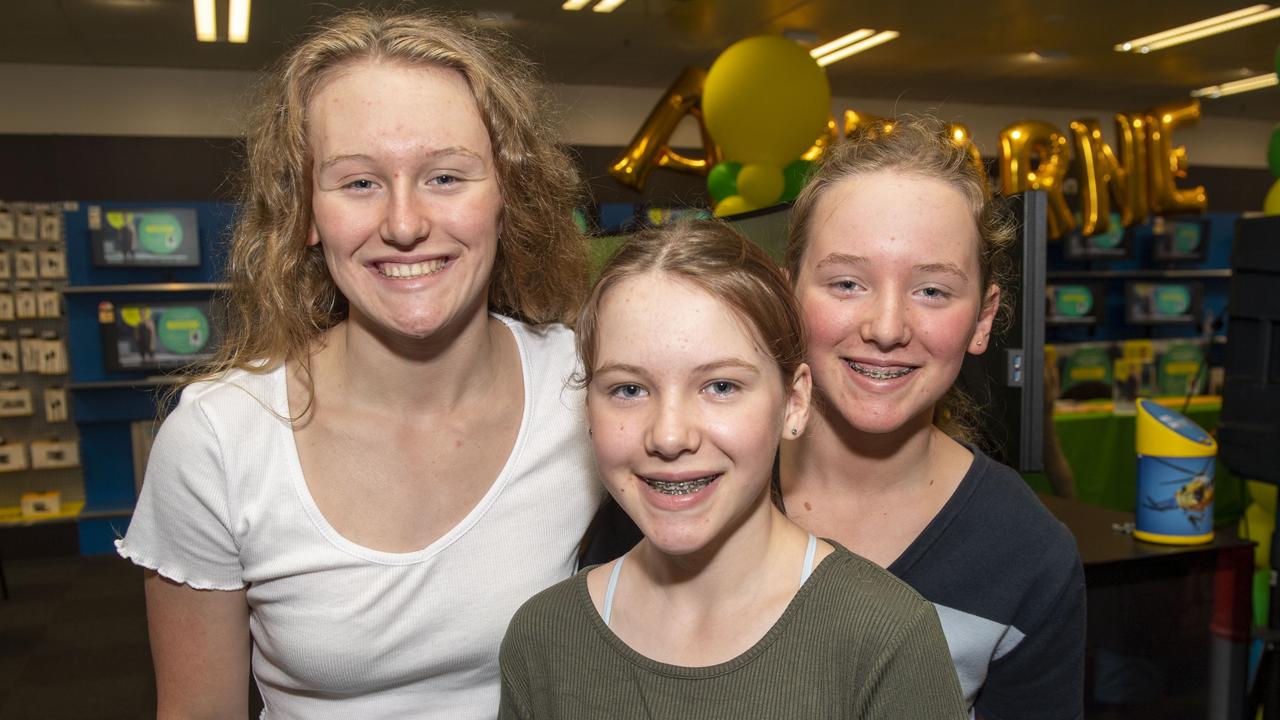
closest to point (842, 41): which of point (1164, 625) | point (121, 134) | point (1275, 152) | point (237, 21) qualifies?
point (1275, 152)

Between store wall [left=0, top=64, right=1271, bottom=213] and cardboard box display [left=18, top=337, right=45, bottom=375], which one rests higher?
store wall [left=0, top=64, right=1271, bottom=213]

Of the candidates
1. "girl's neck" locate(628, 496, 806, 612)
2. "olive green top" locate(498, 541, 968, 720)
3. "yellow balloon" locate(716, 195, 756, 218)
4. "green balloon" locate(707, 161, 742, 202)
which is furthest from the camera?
"green balloon" locate(707, 161, 742, 202)

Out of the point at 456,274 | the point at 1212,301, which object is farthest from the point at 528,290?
the point at 1212,301

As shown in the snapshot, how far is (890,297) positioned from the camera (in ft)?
3.92

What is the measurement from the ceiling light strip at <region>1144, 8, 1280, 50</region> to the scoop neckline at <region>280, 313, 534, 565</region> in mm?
7132

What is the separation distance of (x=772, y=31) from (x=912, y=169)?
18.7ft

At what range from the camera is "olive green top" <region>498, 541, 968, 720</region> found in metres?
1.00

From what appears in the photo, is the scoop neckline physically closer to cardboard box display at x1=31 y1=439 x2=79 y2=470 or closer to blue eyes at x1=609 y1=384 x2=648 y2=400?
blue eyes at x1=609 y1=384 x2=648 y2=400

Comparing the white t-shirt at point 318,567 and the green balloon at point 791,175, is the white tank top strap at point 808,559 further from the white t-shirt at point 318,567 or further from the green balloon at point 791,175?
the green balloon at point 791,175

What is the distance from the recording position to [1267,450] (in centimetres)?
257

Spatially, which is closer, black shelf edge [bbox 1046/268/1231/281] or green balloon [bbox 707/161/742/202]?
green balloon [bbox 707/161/742/202]

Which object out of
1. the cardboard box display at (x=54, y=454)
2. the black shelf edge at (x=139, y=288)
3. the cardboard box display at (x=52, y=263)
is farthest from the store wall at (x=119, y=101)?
the cardboard box display at (x=54, y=454)

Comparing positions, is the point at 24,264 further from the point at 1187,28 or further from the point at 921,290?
the point at 1187,28

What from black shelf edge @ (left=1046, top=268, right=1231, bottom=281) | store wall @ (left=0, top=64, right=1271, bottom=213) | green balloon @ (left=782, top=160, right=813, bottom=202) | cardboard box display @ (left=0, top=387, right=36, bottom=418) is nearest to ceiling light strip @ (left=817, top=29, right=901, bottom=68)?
store wall @ (left=0, top=64, right=1271, bottom=213)
